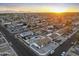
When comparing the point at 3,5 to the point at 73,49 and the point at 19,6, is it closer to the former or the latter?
the point at 19,6

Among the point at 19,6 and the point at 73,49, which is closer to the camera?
the point at 73,49

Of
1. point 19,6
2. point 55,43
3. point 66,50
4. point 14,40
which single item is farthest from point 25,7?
point 66,50

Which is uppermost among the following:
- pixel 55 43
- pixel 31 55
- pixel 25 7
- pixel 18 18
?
pixel 25 7

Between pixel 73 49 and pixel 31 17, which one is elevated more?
pixel 31 17

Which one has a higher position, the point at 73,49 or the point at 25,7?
the point at 25,7

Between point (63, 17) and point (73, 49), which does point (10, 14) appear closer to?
point (63, 17)

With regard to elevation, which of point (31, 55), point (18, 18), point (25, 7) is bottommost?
point (31, 55)

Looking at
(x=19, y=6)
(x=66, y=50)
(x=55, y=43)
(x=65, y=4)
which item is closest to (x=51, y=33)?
(x=55, y=43)

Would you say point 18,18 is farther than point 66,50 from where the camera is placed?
Yes
